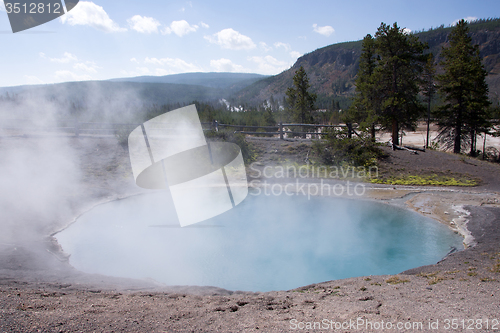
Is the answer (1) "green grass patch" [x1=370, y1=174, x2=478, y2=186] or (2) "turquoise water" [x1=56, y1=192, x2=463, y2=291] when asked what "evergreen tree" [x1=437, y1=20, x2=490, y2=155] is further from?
(2) "turquoise water" [x1=56, y1=192, x2=463, y2=291]

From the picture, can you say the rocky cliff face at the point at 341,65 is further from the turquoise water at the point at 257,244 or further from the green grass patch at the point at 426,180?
the turquoise water at the point at 257,244

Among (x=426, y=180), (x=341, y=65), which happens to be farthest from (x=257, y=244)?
(x=341, y=65)

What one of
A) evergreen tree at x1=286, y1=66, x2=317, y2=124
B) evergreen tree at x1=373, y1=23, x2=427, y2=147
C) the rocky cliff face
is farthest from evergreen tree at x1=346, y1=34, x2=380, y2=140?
the rocky cliff face

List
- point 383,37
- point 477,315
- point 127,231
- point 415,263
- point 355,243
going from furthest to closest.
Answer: point 383,37
point 127,231
point 355,243
point 415,263
point 477,315

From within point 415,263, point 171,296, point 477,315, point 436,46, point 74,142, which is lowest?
point 415,263

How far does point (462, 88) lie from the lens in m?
21.1

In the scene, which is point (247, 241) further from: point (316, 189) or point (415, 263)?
point (316, 189)

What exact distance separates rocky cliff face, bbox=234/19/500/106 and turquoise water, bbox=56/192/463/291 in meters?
112

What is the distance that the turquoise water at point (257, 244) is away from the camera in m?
6.80

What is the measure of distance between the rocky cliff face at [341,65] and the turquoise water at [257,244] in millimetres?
111940

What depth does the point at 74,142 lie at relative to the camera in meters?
17.6

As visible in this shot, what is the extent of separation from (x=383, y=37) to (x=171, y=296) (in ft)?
68.6

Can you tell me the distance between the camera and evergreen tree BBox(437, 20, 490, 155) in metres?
20.9

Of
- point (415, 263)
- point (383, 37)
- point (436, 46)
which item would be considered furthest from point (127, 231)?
point (436, 46)
